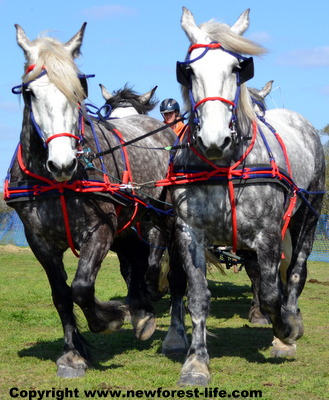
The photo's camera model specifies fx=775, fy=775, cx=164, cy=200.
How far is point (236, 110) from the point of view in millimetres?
5887

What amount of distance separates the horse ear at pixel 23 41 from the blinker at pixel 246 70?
1667 millimetres

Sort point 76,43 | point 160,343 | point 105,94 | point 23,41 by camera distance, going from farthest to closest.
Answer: point 105,94, point 160,343, point 76,43, point 23,41

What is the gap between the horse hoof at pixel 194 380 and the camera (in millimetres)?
5516

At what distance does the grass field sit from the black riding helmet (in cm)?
269

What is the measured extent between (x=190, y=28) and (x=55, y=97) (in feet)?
3.77

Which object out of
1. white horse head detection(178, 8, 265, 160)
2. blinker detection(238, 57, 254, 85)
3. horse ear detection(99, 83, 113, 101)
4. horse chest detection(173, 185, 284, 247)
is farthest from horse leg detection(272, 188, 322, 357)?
horse ear detection(99, 83, 113, 101)

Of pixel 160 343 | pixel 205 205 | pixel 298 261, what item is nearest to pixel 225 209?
pixel 205 205

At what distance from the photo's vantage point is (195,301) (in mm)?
5879

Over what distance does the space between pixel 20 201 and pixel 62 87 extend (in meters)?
1.05

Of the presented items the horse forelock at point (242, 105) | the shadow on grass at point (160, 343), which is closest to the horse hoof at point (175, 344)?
the shadow on grass at point (160, 343)

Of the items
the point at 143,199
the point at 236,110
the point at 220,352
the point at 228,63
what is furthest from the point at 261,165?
the point at 220,352

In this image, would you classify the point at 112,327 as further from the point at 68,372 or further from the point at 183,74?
the point at 183,74

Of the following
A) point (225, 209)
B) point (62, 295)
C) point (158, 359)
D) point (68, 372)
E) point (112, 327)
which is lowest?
point (158, 359)

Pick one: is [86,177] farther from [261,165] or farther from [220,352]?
[220,352]
